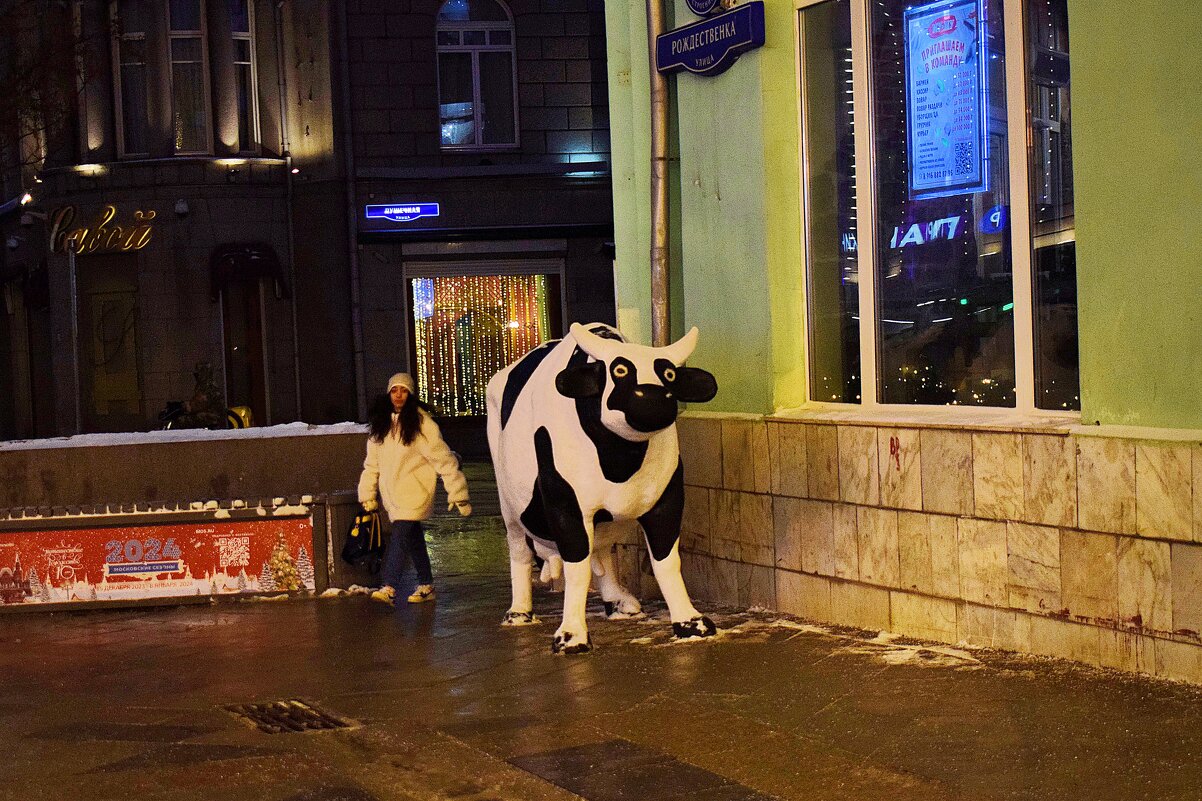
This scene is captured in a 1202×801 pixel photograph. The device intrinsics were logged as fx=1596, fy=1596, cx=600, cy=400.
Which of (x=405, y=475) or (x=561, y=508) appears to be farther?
(x=405, y=475)

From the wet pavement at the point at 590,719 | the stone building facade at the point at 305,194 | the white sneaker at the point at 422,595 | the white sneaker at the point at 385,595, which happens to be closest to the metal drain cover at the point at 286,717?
the wet pavement at the point at 590,719

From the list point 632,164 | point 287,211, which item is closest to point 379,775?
point 632,164

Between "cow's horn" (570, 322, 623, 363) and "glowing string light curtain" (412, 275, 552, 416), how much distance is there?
58.9 ft

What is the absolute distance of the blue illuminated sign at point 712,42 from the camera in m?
9.77

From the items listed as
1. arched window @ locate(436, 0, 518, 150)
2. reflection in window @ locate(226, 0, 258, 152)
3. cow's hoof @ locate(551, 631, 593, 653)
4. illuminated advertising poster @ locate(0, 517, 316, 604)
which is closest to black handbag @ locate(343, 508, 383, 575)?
illuminated advertising poster @ locate(0, 517, 316, 604)

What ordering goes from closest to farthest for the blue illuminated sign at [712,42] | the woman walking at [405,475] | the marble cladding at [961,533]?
the marble cladding at [961,533] → the blue illuminated sign at [712,42] → the woman walking at [405,475]

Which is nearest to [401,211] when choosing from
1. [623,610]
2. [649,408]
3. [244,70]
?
[244,70]

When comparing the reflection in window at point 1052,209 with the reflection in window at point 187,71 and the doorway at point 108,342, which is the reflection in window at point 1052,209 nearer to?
the reflection in window at point 187,71

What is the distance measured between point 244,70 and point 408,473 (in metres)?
17.0

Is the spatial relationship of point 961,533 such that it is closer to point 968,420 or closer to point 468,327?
point 968,420

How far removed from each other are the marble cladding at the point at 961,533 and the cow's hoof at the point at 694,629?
837 mm

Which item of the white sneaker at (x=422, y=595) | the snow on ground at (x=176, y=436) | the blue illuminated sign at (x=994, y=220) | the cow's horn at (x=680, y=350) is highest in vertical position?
the blue illuminated sign at (x=994, y=220)

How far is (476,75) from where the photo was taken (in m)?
26.4

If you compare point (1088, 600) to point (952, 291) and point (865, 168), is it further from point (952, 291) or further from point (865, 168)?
point (865, 168)
